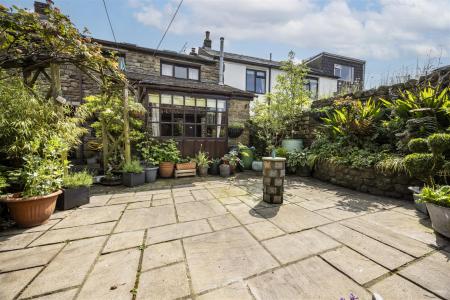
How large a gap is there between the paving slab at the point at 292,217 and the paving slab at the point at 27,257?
2.15 meters

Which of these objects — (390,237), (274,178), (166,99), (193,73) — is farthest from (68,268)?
(193,73)

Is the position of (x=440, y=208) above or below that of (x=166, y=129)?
below

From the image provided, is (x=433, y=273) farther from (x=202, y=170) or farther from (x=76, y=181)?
(x=202, y=170)

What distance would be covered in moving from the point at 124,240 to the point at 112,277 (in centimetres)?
54

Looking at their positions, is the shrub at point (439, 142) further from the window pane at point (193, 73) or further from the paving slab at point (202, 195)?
the window pane at point (193, 73)

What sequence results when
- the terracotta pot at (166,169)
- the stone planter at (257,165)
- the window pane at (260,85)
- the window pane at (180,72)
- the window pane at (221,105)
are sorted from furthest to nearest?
the window pane at (260,85)
the window pane at (180,72)
the window pane at (221,105)
the stone planter at (257,165)
the terracotta pot at (166,169)

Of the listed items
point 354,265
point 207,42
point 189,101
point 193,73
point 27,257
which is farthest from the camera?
point 207,42

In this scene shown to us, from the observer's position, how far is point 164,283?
1.23 m

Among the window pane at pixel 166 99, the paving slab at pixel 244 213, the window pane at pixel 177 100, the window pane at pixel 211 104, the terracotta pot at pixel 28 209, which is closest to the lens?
the terracotta pot at pixel 28 209

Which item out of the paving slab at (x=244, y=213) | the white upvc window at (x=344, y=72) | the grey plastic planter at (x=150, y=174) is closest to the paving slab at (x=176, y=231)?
the paving slab at (x=244, y=213)

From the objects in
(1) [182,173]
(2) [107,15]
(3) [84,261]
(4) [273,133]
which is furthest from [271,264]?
(2) [107,15]

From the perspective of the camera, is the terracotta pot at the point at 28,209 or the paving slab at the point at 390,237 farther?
the terracotta pot at the point at 28,209

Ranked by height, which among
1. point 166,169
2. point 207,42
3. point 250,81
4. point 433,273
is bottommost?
point 433,273

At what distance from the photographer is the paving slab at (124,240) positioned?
1.67 meters
